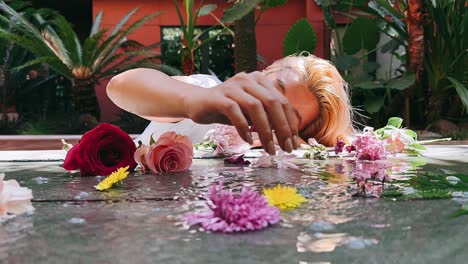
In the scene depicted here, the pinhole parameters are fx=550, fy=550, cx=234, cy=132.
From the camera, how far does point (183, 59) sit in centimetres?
872

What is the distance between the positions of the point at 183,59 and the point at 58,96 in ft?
13.3

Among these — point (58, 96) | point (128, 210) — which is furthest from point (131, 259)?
point (58, 96)

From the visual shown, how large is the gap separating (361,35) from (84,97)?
15.1 ft

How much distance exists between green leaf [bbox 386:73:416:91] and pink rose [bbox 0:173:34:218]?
6.70 meters

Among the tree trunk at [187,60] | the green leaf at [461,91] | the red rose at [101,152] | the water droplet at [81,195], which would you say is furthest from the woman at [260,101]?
the tree trunk at [187,60]

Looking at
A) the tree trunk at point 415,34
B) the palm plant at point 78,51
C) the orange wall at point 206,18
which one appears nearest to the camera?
the tree trunk at point 415,34

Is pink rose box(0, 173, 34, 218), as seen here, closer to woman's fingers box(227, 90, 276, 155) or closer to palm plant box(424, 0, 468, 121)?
woman's fingers box(227, 90, 276, 155)

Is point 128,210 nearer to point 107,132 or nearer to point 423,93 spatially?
point 107,132

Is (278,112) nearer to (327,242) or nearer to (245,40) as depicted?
(327,242)

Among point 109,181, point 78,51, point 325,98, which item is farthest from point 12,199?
point 78,51

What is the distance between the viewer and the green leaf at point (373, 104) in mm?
7384

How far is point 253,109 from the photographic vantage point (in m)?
1.01

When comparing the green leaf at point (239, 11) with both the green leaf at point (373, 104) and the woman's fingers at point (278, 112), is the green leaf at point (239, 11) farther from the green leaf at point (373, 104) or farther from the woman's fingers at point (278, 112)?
the woman's fingers at point (278, 112)

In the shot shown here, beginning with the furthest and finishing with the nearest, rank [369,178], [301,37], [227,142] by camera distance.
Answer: [301,37] → [227,142] → [369,178]
